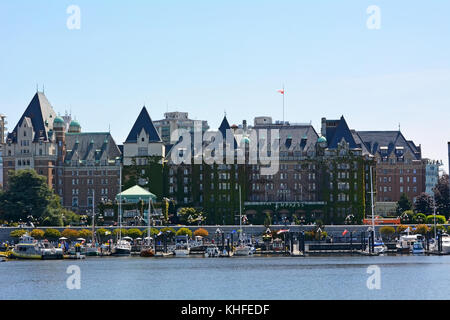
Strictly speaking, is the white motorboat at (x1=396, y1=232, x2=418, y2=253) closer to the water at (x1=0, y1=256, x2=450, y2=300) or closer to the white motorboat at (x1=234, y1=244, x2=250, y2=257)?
the water at (x1=0, y1=256, x2=450, y2=300)

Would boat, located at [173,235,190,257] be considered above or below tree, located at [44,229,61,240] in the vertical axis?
below

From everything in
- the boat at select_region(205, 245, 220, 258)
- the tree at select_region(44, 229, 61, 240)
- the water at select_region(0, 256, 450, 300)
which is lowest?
the water at select_region(0, 256, 450, 300)

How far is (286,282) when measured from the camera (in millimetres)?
124000

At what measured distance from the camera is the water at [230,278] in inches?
4427

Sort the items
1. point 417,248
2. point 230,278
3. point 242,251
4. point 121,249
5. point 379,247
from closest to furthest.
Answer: point 230,278 → point 242,251 → point 417,248 → point 121,249 → point 379,247

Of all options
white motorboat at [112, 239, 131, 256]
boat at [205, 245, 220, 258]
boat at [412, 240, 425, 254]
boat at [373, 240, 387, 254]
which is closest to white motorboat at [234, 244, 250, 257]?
boat at [205, 245, 220, 258]

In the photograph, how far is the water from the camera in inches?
4427

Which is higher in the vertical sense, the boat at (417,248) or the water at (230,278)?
the boat at (417,248)

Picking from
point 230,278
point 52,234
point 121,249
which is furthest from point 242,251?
point 230,278

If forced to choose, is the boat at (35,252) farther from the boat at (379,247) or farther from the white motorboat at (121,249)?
the boat at (379,247)

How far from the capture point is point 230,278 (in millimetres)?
130250

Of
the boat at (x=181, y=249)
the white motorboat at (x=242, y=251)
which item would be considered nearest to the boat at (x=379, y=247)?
the white motorboat at (x=242, y=251)

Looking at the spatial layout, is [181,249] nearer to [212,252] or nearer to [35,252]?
[212,252]
